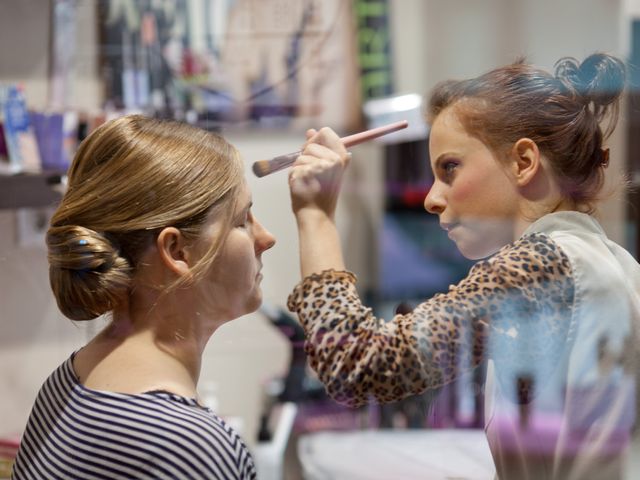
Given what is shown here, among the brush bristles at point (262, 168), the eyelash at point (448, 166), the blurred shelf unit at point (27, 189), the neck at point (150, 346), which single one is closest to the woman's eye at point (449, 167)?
the eyelash at point (448, 166)

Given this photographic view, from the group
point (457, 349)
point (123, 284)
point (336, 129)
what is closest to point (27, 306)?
point (123, 284)

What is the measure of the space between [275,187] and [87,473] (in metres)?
0.36

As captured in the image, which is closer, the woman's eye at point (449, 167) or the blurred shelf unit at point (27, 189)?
the woman's eye at point (449, 167)

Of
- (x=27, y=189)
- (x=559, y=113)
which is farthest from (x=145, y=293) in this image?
(x=27, y=189)

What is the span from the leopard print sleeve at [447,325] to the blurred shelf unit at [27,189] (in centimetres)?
68

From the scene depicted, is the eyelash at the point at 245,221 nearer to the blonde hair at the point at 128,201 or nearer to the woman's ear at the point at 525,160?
the blonde hair at the point at 128,201

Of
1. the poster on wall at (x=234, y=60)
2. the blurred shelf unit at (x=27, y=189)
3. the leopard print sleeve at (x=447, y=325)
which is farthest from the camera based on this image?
the blurred shelf unit at (x=27, y=189)

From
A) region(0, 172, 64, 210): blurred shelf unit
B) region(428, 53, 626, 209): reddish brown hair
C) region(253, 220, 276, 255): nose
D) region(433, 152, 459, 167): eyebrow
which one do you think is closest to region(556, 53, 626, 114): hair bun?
region(428, 53, 626, 209): reddish brown hair

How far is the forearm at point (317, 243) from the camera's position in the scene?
756 mm

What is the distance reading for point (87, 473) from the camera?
2.46 feet

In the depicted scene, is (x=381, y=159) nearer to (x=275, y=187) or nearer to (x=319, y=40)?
(x=275, y=187)

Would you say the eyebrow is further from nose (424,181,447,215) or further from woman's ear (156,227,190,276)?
woman's ear (156,227,190,276)

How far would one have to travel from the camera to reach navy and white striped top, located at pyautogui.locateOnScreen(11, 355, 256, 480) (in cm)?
73

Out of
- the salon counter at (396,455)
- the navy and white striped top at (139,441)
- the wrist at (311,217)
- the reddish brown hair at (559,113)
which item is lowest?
the salon counter at (396,455)
